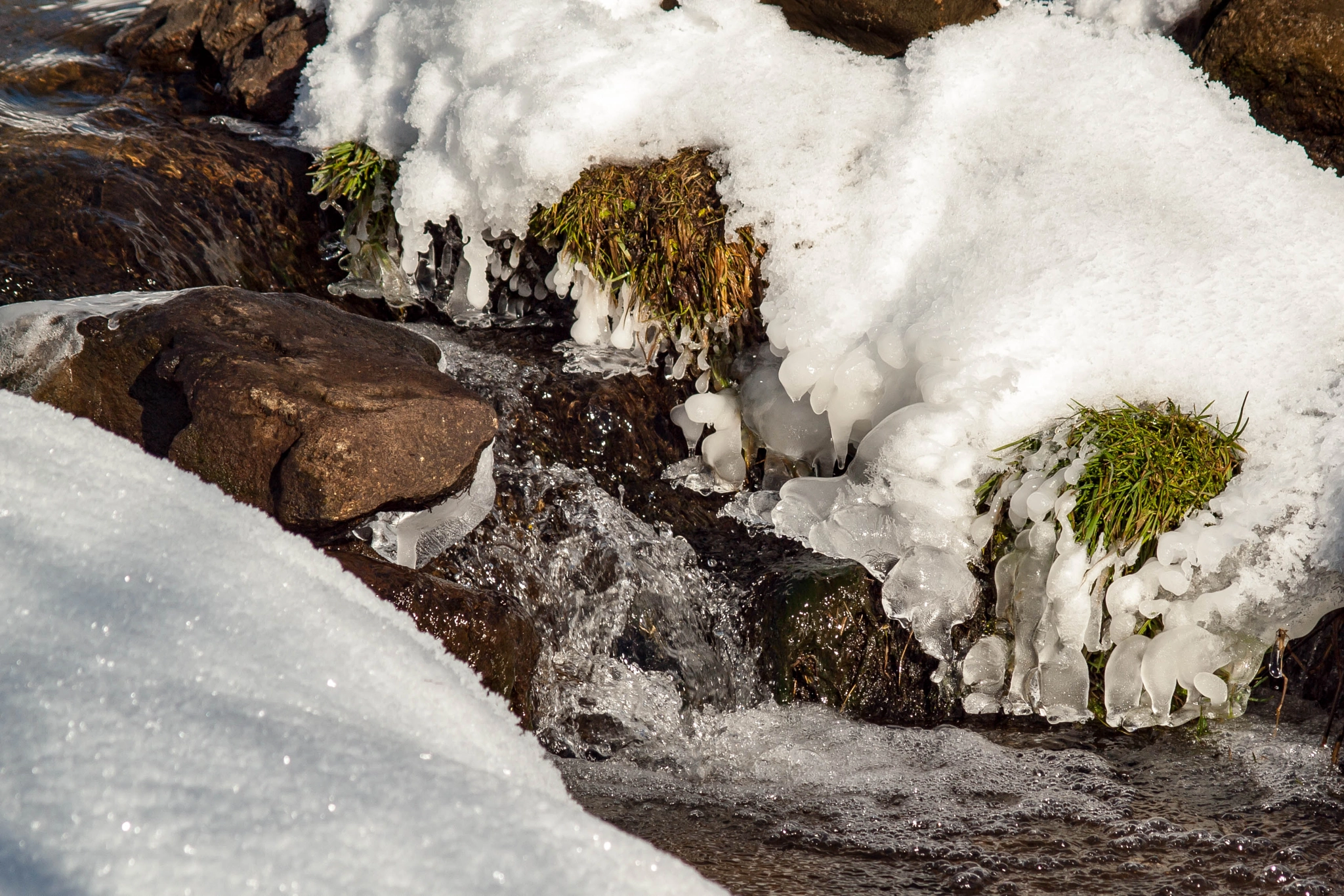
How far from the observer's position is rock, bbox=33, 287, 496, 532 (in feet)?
9.52

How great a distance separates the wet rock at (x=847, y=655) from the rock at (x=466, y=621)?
0.96m

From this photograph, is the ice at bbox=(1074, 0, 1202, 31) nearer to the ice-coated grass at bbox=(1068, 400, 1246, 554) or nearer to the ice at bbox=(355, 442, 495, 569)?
the ice-coated grass at bbox=(1068, 400, 1246, 554)

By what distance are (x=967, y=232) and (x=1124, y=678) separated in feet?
6.23

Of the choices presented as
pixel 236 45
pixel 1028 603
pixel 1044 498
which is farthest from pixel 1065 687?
pixel 236 45

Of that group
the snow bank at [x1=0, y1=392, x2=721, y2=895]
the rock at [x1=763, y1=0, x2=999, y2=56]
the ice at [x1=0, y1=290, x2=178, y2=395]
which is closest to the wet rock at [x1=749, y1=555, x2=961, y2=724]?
the snow bank at [x1=0, y1=392, x2=721, y2=895]

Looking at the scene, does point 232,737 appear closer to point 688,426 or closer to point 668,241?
point 688,426

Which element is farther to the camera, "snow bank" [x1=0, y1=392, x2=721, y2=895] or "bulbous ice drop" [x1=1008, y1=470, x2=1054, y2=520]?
"bulbous ice drop" [x1=1008, y1=470, x2=1054, y2=520]

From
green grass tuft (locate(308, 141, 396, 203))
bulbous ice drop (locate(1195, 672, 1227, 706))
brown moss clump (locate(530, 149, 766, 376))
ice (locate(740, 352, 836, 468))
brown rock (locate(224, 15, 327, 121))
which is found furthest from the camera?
brown rock (locate(224, 15, 327, 121))

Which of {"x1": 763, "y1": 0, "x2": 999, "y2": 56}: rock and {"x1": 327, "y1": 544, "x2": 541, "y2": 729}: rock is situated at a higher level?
{"x1": 763, "y1": 0, "x2": 999, "y2": 56}: rock

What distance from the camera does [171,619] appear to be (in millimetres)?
1398

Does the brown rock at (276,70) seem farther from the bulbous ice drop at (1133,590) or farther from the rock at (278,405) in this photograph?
the bulbous ice drop at (1133,590)

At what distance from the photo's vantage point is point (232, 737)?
120 cm

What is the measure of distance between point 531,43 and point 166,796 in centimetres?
421

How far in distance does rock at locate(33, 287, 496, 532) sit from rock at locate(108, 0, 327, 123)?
8.31ft
